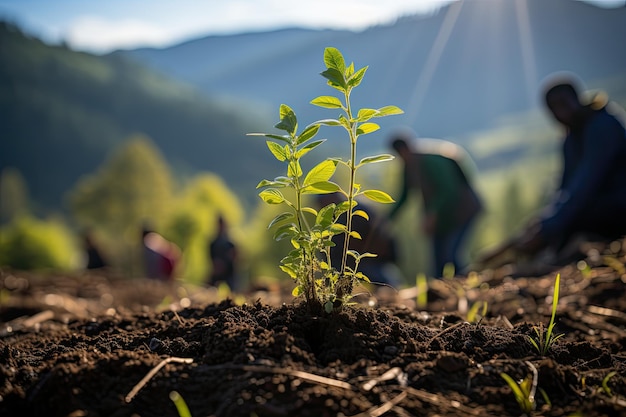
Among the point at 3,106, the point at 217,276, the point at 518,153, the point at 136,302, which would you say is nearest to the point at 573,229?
the point at 136,302

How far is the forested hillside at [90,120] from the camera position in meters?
112

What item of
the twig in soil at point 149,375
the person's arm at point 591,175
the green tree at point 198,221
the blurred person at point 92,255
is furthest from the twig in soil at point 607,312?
the green tree at point 198,221

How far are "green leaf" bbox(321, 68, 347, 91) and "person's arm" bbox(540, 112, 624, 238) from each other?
550cm

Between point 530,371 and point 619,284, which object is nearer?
point 530,371

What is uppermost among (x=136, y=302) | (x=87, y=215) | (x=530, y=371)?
(x=530, y=371)

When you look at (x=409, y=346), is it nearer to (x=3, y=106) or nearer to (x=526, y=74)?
(x=3, y=106)

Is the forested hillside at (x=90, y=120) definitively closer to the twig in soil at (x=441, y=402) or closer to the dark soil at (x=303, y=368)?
the dark soil at (x=303, y=368)

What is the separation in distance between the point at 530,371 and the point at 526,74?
212377 mm

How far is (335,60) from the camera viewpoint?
1.93m

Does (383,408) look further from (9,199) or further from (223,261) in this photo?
(9,199)

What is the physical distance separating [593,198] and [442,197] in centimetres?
345

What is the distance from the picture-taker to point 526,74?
7726 inches

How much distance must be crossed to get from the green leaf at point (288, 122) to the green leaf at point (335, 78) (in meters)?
0.16

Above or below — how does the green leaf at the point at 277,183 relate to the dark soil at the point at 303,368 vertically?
above
